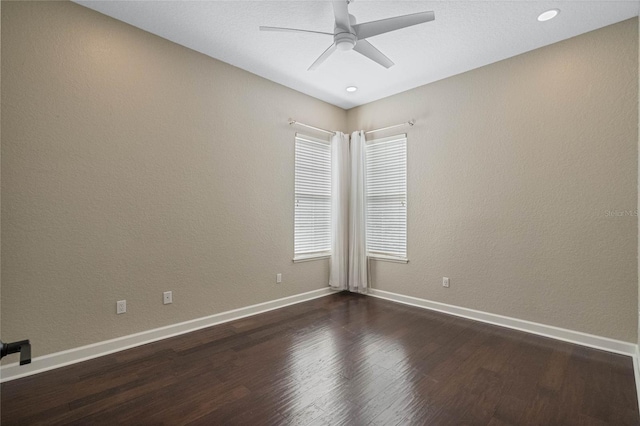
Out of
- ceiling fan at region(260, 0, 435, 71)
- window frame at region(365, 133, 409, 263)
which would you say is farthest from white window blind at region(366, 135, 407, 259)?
ceiling fan at region(260, 0, 435, 71)

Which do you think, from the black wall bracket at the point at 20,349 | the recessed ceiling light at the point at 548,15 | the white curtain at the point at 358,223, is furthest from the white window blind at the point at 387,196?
the black wall bracket at the point at 20,349

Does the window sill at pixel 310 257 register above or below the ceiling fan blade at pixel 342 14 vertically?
below

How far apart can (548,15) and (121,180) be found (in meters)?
3.97

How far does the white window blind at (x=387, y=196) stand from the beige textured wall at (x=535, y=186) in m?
0.15

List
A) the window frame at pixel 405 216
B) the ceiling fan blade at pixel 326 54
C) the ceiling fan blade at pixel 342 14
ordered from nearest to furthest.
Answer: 1. the ceiling fan blade at pixel 342 14
2. the ceiling fan blade at pixel 326 54
3. the window frame at pixel 405 216

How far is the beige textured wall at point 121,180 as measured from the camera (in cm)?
238

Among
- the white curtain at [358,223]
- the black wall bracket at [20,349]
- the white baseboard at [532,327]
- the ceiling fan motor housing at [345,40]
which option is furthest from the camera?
the white curtain at [358,223]

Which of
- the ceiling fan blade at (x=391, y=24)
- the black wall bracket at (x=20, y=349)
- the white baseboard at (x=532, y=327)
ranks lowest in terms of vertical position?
the white baseboard at (x=532, y=327)

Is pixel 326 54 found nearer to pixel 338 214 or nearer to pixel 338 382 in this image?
pixel 338 214

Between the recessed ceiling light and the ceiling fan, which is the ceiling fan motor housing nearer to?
the ceiling fan

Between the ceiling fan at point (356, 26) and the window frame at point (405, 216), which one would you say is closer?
the ceiling fan at point (356, 26)

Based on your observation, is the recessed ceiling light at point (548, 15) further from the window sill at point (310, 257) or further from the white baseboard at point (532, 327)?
the window sill at point (310, 257)

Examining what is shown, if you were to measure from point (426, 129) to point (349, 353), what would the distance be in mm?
2908

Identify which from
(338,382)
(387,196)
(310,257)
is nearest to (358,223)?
(387,196)
